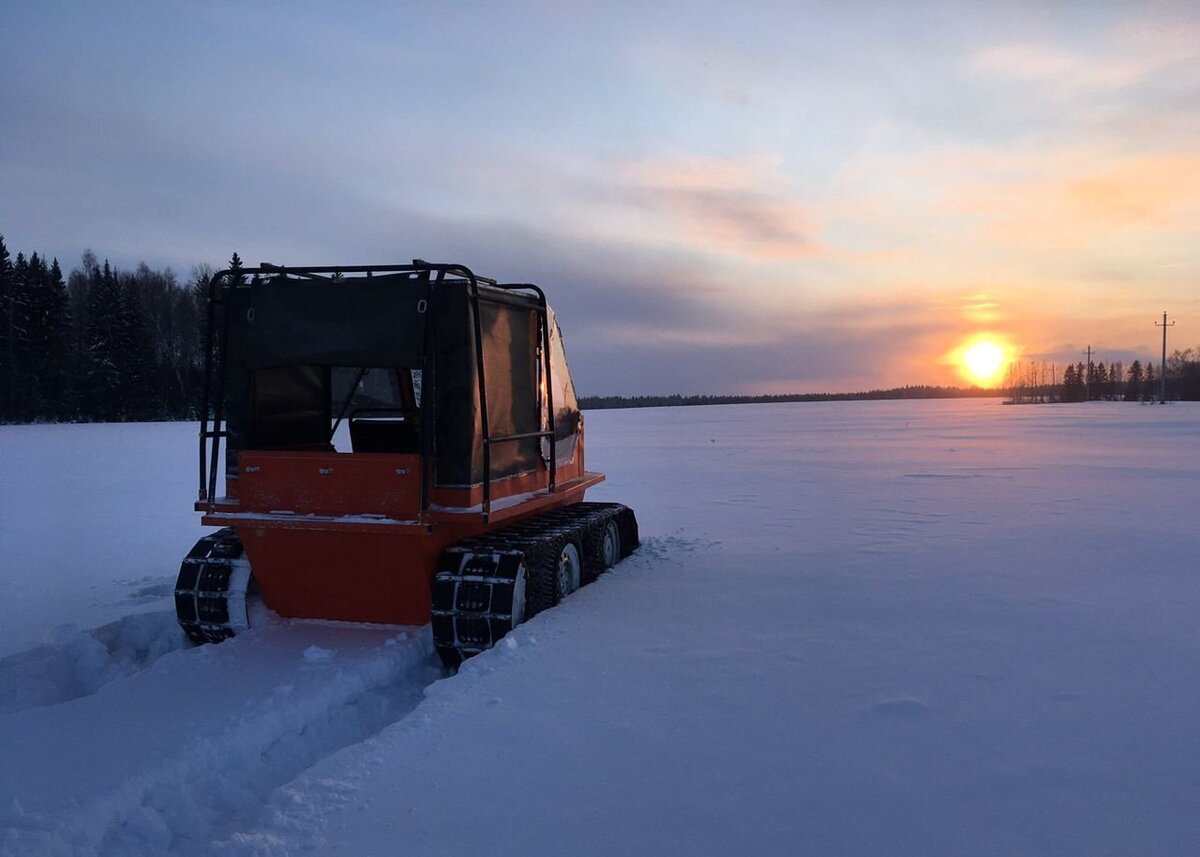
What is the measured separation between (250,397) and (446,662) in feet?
8.66

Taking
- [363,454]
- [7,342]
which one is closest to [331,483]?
[363,454]

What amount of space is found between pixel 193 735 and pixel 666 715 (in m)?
2.52

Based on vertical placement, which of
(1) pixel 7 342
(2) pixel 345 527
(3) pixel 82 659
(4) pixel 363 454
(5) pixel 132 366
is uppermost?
(1) pixel 7 342

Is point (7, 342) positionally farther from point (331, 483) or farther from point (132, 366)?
point (331, 483)

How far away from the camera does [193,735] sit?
14.3 feet

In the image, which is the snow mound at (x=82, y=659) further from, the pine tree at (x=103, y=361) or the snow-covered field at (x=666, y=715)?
the pine tree at (x=103, y=361)

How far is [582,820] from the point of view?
11.4 feet

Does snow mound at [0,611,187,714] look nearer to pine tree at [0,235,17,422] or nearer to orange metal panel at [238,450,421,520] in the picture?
orange metal panel at [238,450,421,520]

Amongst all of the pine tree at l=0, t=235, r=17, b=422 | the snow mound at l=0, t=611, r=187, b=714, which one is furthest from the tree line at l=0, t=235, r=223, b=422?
the snow mound at l=0, t=611, r=187, b=714

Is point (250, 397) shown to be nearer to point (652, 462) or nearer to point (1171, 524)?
point (1171, 524)

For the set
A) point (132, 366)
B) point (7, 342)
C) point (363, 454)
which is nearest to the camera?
point (363, 454)

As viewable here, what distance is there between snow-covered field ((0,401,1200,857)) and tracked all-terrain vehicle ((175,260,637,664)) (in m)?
0.36

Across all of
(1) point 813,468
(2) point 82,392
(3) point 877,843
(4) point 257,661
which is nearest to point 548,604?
(4) point 257,661

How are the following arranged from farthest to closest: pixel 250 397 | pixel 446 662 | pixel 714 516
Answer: pixel 714 516, pixel 250 397, pixel 446 662
